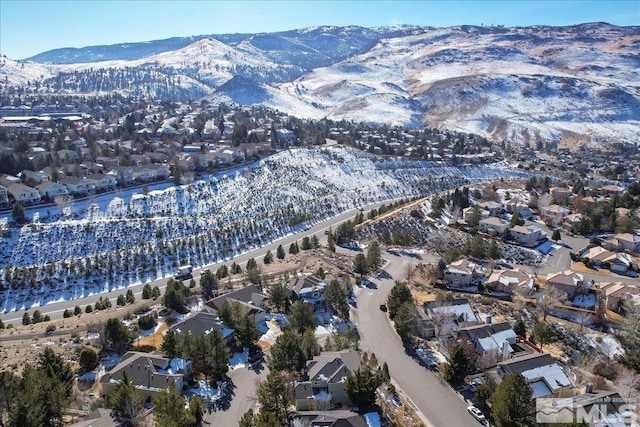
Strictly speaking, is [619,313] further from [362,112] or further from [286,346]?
[362,112]

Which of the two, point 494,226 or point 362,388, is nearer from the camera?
point 362,388

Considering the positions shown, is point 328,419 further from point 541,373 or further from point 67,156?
point 67,156

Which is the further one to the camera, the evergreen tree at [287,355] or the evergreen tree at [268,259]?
the evergreen tree at [268,259]

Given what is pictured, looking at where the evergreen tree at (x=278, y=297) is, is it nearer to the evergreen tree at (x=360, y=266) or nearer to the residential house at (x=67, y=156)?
the evergreen tree at (x=360, y=266)

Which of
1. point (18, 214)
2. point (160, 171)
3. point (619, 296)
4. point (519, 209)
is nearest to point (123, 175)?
point (160, 171)

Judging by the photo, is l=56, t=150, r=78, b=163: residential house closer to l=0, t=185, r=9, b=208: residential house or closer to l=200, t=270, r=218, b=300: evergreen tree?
l=0, t=185, r=9, b=208: residential house

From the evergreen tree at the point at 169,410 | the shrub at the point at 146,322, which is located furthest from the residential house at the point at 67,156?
the evergreen tree at the point at 169,410
